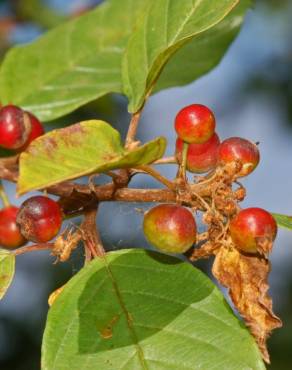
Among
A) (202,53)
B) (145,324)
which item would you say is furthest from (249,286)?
(202,53)

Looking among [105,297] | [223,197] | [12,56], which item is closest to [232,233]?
[223,197]

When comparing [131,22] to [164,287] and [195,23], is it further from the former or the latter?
[164,287]

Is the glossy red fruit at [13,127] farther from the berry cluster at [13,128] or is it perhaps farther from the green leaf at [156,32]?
the green leaf at [156,32]

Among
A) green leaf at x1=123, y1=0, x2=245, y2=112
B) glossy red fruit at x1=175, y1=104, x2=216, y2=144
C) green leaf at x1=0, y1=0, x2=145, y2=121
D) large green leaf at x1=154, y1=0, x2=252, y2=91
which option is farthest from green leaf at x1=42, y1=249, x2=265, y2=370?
A: large green leaf at x1=154, y1=0, x2=252, y2=91

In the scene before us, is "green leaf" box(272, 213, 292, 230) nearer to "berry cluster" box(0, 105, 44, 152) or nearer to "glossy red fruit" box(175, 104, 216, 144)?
"glossy red fruit" box(175, 104, 216, 144)

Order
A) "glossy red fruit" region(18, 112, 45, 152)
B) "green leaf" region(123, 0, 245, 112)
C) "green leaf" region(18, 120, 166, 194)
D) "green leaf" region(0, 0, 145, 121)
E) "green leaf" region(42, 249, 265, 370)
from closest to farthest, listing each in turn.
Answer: "green leaf" region(18, 120, 166, 194) → "green leaf" region(42, 249, 265, 370) → "green leaf" region(123, 0, 245, 112) → "glossy red fruit" region(18, 112, 45, 152) → "green leaf" region(0, 0, 145, 121)

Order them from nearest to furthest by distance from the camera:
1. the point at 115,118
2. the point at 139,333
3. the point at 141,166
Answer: the point at 141,166, the point at 139,333, the point at 115,118

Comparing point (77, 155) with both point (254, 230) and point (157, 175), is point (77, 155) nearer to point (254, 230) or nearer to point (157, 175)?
point (157, 175)

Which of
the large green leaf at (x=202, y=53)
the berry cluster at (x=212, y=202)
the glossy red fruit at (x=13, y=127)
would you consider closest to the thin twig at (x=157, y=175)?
the berry cluster at (x=212, y=202)
